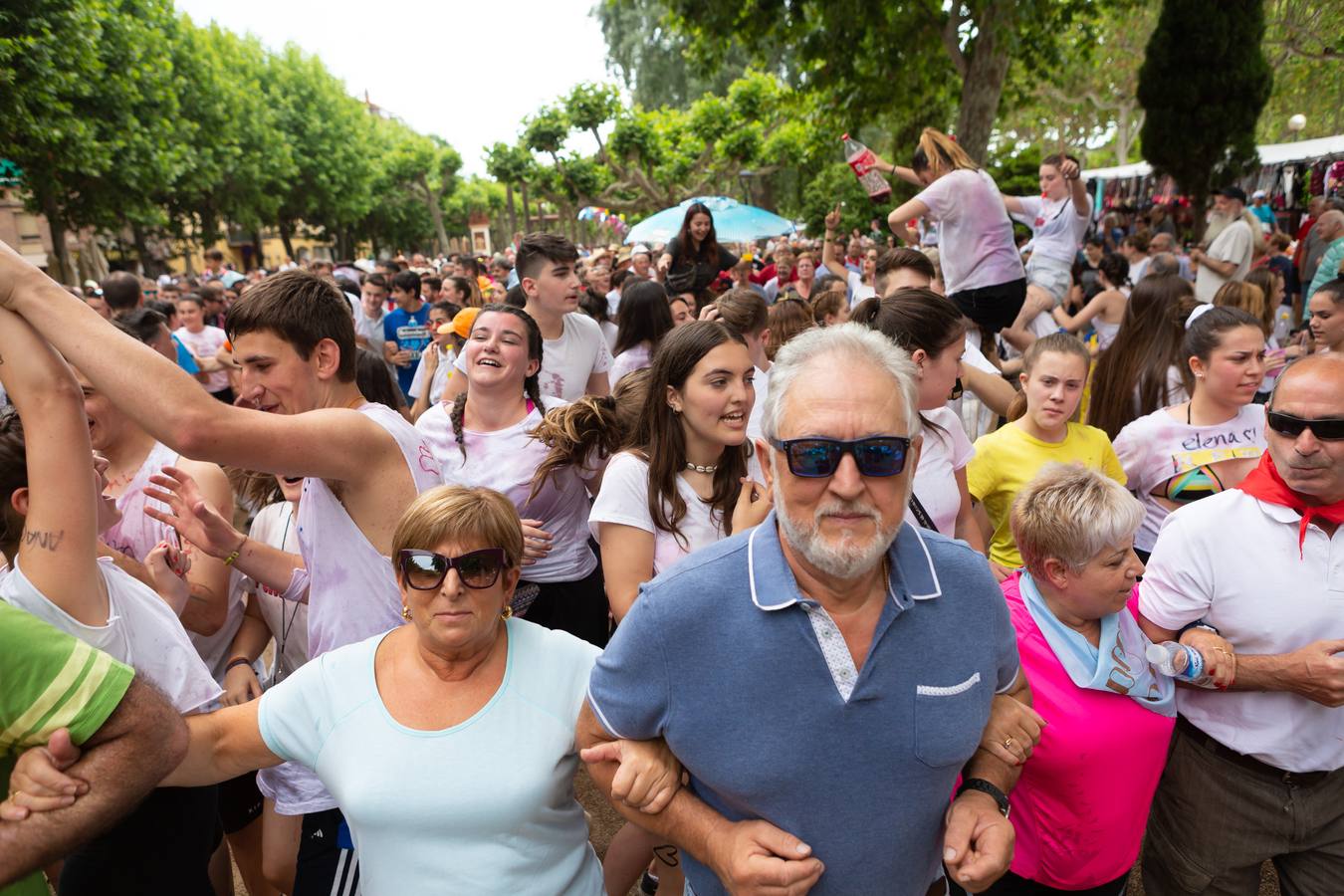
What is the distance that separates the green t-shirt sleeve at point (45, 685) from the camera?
1493 mm

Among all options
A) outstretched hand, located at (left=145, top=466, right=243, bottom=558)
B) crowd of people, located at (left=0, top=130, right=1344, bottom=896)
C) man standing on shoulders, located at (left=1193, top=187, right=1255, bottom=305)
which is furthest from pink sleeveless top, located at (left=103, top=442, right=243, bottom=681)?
man standing on shoulders, located at (left=1193, top=187, right=1255, bottom=305)

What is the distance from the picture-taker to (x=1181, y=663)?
238 centimetres

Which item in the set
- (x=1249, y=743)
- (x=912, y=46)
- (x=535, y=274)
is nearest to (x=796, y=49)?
(x=912, y=46)

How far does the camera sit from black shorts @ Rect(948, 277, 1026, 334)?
6.13 meters

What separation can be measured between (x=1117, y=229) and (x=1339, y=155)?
399 centimetres

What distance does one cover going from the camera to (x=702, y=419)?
2.99 metres

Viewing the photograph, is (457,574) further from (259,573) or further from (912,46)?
(912,46)

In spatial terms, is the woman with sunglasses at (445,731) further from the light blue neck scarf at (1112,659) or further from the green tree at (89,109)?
the green tree at (89,109)

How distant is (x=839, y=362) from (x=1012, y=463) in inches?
85.2

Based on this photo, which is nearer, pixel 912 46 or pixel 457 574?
pixel 457 574

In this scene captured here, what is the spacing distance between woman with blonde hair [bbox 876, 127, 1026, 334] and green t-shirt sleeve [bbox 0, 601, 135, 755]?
205 inches

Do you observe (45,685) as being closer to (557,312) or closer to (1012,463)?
(1012,463)

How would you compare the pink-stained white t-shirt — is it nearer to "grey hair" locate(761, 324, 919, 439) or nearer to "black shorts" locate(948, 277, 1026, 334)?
"black shorts" locate(948, 277, 1026, 334)

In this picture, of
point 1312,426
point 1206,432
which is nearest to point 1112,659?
point 1312,426
